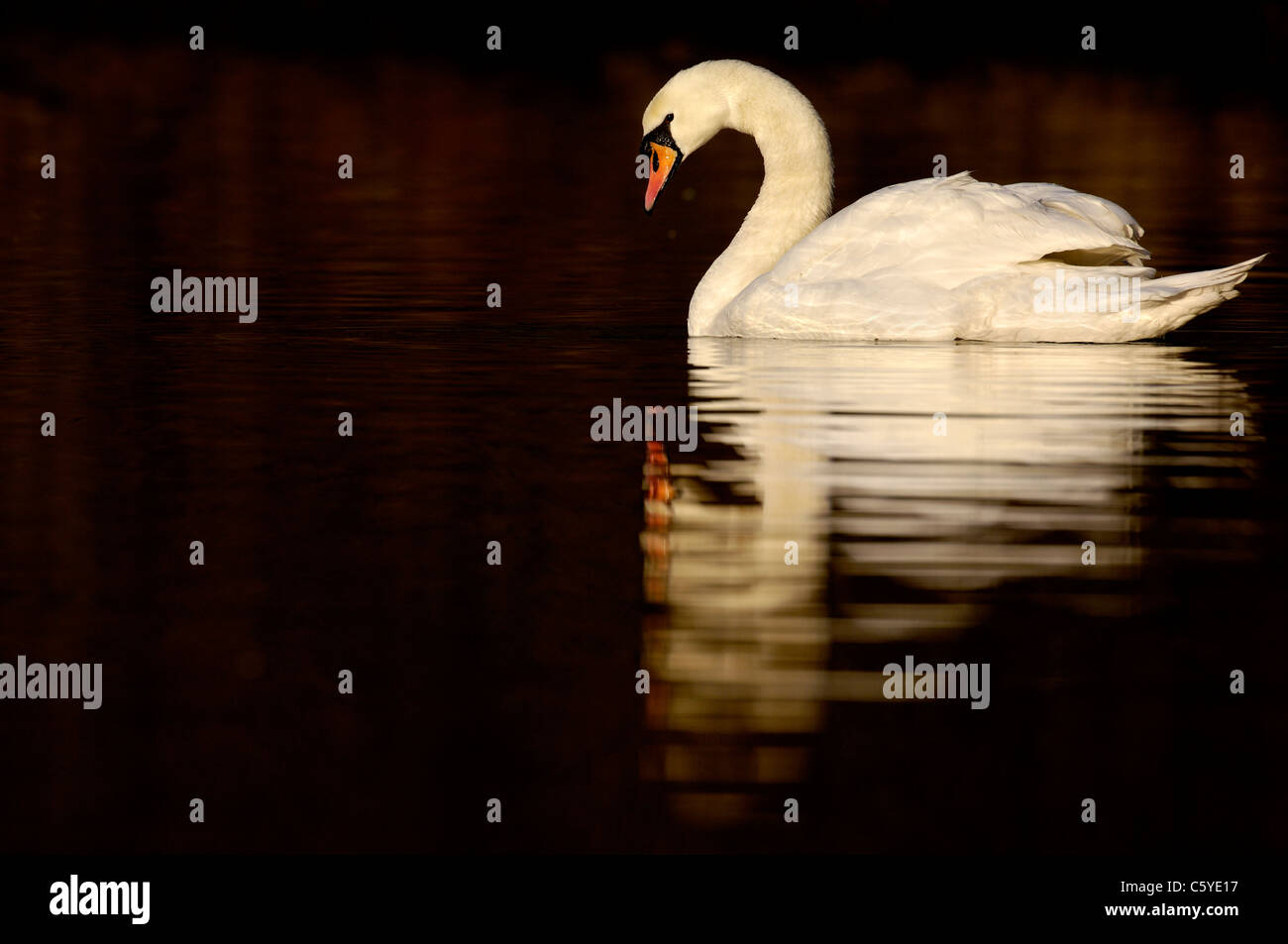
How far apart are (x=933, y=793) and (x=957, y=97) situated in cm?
3626

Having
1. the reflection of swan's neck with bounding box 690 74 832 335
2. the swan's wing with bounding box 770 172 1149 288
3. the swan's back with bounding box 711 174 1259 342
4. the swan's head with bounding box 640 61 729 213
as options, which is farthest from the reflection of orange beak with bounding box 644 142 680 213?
the swan's wing with bounding box 770 172 1149 288

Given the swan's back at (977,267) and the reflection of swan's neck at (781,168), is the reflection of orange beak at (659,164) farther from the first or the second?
the swan's back at (977,267)

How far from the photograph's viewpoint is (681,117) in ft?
43.8

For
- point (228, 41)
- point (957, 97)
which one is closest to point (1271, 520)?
point (957, 97)

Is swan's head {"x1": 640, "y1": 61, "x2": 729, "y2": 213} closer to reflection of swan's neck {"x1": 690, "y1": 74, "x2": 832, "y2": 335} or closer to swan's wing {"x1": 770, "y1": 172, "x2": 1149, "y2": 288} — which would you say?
reflection of swan's neck {"x1": 690, "y1": 74, "x2": 832, "y2": 335}

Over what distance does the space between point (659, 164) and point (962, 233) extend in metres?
2.44

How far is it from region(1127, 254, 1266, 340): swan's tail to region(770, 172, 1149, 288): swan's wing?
0.26 meters

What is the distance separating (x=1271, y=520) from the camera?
25.7ft

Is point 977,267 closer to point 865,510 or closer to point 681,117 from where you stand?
point 681,117

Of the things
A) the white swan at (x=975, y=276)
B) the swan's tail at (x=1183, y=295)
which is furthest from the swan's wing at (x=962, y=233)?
the swan's tail at (x=1183, y=295)

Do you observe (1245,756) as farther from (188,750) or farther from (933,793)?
(188,750)

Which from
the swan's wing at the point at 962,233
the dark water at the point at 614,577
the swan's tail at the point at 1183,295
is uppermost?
the swan's wing at the point at 962,233

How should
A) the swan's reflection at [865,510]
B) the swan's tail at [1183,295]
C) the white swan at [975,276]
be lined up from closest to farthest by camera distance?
the swan's reflection at [865,510]
the swan's tail at [1183,295]
the white swan at [975,276]

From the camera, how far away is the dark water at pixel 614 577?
17.2 feet
